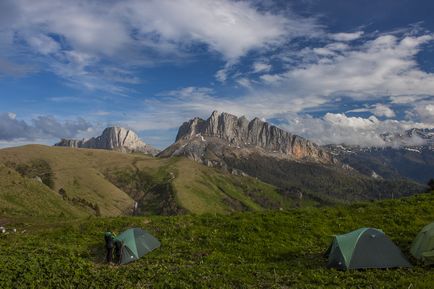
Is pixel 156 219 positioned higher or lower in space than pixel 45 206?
higher

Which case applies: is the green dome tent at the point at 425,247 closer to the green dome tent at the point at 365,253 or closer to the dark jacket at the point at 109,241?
the green dome tent at the point at 365,253

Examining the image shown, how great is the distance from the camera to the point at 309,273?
76.3 feet

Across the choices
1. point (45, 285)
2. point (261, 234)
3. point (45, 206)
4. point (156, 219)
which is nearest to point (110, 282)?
point (45, 285)

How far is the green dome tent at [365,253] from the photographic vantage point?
24.1 m

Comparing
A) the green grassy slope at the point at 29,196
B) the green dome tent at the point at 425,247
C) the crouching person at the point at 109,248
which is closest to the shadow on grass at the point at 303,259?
the green dome tent at the point at 425,247

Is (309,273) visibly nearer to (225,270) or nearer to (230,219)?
(225,270)

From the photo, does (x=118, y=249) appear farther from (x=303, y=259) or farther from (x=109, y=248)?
(x=303, y=259)

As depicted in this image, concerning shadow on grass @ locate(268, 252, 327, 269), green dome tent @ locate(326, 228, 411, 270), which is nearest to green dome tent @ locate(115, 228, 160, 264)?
shadow on grass @ locate(268, 252, 327, 269)

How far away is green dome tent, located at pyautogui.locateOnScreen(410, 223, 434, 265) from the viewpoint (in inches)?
938

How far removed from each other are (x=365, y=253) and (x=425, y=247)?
12.0 feet

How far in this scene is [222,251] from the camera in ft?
98.5

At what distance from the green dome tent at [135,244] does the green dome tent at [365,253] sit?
44.9 ft

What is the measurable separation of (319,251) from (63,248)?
18837 mm

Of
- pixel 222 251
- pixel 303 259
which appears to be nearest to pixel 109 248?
pixel 222 251
